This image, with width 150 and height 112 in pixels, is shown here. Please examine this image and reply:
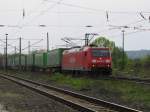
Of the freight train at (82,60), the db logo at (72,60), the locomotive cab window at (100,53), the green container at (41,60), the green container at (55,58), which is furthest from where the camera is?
the green container at (41,60)

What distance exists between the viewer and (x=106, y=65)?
41719mm

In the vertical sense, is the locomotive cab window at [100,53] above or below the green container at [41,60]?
above

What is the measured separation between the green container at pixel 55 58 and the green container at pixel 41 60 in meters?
3.08

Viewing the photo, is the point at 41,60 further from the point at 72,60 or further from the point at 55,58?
the point at 72,60

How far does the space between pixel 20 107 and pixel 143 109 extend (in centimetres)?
489

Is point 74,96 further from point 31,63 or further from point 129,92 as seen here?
point 31,63

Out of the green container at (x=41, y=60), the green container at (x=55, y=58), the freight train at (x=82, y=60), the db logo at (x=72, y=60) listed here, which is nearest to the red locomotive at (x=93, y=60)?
the freight train at (x=82, y=60)

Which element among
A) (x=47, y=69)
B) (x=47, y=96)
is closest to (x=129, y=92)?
(x=47, y=96)

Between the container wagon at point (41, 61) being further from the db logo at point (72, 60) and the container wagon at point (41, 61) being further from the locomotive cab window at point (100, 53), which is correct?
the locomotive cab window at point (100, 53)

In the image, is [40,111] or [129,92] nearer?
[40,111]

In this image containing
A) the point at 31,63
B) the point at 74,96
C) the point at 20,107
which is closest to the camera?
the point at 20,107

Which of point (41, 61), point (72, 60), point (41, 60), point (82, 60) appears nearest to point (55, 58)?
point (72, 60)

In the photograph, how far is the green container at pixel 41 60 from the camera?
6525 centimetres

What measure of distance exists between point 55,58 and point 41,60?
12422 mm
